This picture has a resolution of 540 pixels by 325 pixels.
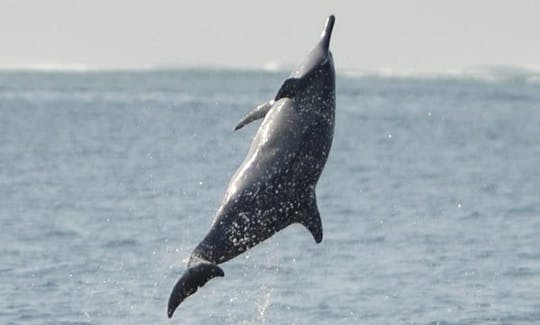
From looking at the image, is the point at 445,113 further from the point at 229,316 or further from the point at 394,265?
the point at 229,316

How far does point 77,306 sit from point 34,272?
2558mm

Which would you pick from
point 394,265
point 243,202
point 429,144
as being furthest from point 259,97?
point 243,202

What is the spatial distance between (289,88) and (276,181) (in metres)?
1.05

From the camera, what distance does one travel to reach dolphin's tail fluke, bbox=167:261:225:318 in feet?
51.2

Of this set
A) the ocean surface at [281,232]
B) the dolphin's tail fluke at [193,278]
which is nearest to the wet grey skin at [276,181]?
the dolphin's tail fluke at [193,278]

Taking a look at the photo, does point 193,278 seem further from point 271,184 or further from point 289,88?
point 289,88

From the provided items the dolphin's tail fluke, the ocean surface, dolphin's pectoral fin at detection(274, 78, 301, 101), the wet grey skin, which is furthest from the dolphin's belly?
the ocean surface

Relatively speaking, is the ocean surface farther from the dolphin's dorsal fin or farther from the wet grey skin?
the dolphin's dorsal fin

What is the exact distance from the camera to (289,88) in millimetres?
16812

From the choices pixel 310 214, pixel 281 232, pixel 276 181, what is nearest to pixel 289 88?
pixel 276 181

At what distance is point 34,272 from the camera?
80.4 ft

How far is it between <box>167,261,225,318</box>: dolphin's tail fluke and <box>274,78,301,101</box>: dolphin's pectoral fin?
2088mm

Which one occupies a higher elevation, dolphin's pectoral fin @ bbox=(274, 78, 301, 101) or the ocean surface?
dolphin's pectoral fin @ bbox=(274, 78, 301, 101)

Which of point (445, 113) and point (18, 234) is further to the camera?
point (445, 113)
